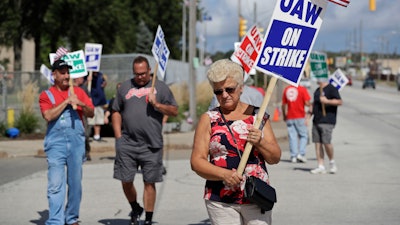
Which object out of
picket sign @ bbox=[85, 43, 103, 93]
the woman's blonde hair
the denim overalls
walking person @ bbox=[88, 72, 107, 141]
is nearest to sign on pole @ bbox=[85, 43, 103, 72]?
picket sign @ bbox=[85, 43, 103, 93]

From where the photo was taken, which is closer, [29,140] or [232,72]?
[232,72]

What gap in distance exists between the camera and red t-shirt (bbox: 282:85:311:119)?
15.2 metres

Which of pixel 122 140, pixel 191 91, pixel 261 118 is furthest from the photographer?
pixel 191 91

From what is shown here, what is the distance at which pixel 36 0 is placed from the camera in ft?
163

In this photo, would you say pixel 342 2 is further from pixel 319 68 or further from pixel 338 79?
pixel 338 79

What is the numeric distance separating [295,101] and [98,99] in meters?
5.15

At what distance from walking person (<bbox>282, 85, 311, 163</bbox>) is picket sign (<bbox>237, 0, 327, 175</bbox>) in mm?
9820

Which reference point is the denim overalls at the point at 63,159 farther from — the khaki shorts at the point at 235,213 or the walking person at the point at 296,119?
the walking person at the point at 296,119

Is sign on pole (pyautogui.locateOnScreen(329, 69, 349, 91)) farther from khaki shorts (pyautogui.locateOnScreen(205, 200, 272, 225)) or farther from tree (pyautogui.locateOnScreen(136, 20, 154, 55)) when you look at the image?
tree (pyautogui.locateOnScreen(136, 20, 154, 55))

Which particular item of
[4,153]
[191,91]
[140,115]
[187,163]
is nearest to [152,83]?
[140,115]

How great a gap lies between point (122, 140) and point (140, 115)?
336 mm

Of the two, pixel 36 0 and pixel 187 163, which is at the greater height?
pixel 36 0

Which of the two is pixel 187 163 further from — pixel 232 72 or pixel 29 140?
pixel 232 72

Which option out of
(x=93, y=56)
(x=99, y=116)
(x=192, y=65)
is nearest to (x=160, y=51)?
(x=93, y=56)
